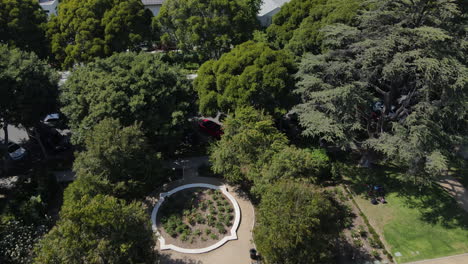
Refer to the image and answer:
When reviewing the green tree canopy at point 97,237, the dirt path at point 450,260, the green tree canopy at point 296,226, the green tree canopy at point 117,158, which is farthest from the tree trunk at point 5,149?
the dirt path at point 450,260

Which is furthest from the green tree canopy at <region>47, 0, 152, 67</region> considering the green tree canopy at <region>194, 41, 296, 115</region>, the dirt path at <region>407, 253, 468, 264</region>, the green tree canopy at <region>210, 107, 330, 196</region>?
the dirt path at <region>407, 253, 468, 264</region>

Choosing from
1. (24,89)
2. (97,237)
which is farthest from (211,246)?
(24,89)

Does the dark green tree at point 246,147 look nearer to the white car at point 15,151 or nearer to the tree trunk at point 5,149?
the tree trunk at point 5,149

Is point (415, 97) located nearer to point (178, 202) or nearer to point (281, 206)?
point (281, 206)

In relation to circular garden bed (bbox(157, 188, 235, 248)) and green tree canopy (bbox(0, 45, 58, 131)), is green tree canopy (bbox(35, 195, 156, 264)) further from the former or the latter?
green tree canopy (bbox(0, 45, 58, 131))

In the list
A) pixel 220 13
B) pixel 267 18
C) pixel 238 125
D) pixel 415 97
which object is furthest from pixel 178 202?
pixel 267 18
